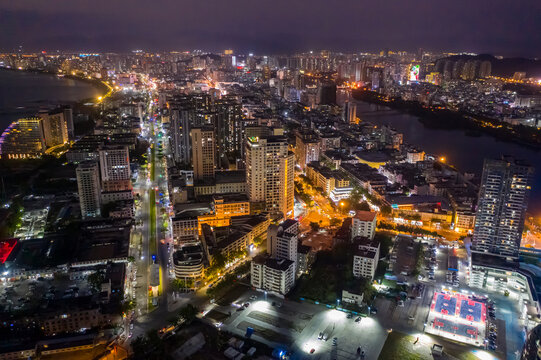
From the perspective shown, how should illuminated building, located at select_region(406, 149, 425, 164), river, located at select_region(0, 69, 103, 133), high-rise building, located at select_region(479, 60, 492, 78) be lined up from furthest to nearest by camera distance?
high-rise building, located at select_region(479, 60, 492, 78) → river, located at select_region(0, 69, 103, 133) → illuminated building, located at select_region(406, 149, 425, 164)

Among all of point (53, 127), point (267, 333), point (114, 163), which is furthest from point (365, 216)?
point (53, 127)

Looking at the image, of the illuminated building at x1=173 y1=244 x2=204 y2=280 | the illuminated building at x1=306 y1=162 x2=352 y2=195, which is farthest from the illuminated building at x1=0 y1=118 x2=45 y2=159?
the illuminated building at x1=173 y1=244 x2=204 y2=280

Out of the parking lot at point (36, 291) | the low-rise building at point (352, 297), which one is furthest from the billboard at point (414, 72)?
the parking lot at point (36, 291)

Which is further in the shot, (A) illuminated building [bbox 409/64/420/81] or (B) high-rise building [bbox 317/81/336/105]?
(A) illuminated building [bbox 409/64/420/81]

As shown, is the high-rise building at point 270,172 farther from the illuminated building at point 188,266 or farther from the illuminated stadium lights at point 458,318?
the illuminated stadium lights at point 458,318

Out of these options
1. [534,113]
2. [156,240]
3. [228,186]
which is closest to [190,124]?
[228,186]

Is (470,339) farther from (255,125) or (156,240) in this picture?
(255,125)

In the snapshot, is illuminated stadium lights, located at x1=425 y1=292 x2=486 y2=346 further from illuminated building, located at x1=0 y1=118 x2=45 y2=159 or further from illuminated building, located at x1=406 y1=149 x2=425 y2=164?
illuminated building, located at x1=0 y1=118 x2=45 y2=159
